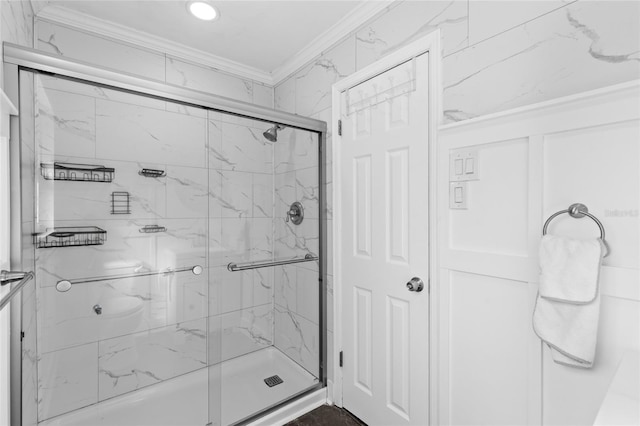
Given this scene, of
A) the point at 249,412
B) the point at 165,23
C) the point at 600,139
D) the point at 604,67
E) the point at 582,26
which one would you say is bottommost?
the point at 249,412

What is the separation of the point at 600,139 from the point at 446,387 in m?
1.16

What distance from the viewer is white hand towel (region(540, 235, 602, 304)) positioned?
35.6 inches

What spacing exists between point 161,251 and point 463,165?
63.7 inches

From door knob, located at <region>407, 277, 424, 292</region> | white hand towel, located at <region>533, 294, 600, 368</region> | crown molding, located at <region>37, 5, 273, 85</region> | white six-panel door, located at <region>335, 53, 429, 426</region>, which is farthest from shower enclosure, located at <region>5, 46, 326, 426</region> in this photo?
white hand towel, located at <region>533, 294, 600, 368</region>

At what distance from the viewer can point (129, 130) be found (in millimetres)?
1532

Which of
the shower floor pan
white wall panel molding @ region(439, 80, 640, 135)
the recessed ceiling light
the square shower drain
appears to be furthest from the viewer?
the square shower drain

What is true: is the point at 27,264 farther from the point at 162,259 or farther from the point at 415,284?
the point at 415,284

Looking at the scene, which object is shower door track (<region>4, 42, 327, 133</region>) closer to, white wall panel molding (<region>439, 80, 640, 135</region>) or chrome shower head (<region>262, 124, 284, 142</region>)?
chrome shower head (<region>262, 124, 284, 142</region>)

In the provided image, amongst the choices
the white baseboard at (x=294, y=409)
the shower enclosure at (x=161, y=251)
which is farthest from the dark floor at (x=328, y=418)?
the shower enclosure at (x=161, y=251)

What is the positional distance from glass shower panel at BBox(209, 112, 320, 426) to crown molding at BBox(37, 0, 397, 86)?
2.17ft

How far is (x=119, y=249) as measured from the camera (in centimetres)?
157

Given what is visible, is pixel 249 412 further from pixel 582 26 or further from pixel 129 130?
pixel 582 26

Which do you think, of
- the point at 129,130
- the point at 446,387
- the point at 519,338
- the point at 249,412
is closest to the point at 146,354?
the point at 249,412

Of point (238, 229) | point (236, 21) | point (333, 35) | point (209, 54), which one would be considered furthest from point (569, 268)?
point (209, 54)
